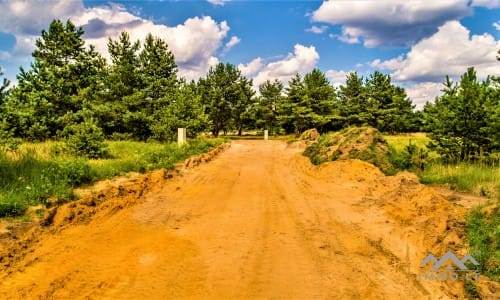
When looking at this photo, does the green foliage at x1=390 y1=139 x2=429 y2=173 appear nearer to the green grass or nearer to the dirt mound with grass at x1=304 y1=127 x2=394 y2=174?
the dirt mound with grass at x1=304 y1=127 x2=394 y2=174

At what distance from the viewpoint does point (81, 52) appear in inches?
1033

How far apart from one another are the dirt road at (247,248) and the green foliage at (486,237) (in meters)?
0.30

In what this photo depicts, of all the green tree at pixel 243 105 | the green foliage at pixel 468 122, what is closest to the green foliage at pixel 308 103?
the green tree at pixel 243 105

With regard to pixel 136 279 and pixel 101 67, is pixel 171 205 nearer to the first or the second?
pixel 136 279

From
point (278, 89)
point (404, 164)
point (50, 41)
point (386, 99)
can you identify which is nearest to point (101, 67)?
point (50, 41)

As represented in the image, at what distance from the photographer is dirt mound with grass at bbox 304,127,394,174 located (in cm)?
1229

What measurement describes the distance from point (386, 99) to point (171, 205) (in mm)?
56720

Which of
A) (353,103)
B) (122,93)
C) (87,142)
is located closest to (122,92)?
(122,93)

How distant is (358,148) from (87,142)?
10.5m

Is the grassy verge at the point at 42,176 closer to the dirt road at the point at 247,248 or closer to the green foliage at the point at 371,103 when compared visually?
the dirt road at the point at 247,248

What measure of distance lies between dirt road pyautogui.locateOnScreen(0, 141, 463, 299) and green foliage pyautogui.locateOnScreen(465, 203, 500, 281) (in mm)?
302

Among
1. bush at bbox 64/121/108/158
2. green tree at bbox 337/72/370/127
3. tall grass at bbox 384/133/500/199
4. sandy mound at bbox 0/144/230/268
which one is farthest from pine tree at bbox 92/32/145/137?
green tree at bbox 337/72/370/127

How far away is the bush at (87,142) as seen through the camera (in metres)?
13.0

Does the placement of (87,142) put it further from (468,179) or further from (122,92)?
(122,92)
